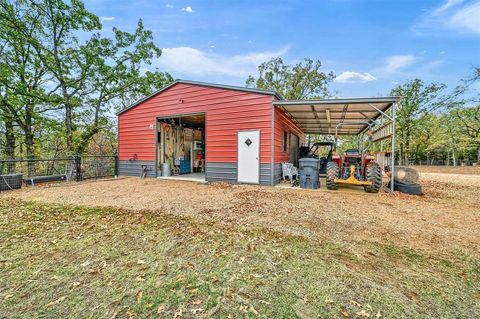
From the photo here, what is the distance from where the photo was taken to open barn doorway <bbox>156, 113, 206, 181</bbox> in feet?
32.2

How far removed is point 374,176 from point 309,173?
1.85 m

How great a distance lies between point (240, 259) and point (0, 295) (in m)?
2.15

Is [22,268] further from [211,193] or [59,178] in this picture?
[59,178]

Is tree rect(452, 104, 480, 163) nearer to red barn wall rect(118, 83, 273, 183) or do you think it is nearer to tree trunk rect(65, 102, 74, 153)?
red barn wall rect(118, 83, 273, 183)

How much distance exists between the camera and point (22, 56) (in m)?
11.1

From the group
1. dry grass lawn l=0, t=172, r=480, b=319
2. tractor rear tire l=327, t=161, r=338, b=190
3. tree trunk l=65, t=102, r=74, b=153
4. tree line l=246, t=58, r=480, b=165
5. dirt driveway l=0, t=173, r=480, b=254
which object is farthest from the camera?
tree line l=246, t=58, r=480, b=165

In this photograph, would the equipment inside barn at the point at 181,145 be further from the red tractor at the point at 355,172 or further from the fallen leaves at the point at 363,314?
the fallen leaves at the point at 363,314

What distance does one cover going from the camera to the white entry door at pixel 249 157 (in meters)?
7.59

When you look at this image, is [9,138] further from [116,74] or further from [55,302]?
[55,302]

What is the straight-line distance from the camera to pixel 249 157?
771cm

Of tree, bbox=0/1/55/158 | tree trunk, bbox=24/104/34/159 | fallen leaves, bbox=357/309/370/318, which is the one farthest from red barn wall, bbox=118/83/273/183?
fallen leaves, bbox=357/309/370/318

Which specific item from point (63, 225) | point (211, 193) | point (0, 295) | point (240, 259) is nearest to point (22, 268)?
point (0, 295)

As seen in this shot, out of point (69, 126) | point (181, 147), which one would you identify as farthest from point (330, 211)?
point (69, 126)

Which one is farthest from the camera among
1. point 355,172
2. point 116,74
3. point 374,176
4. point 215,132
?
point 116,74
